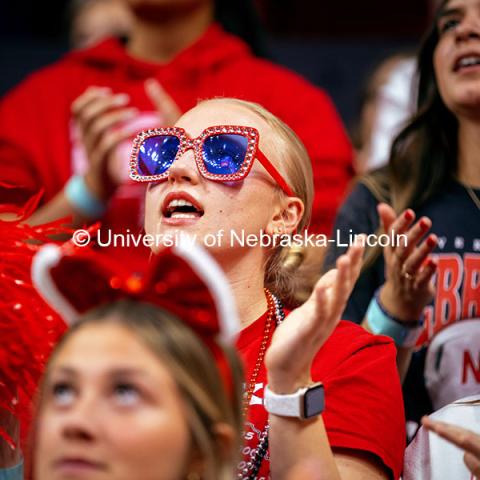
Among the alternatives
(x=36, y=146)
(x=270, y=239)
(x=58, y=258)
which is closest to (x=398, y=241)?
(x=270, y=239)

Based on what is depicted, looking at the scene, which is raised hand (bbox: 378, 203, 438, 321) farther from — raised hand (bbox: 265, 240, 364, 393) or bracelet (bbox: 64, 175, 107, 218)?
bracelet (bbox: 64, 175, 107, 218)

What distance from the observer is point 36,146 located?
3.47m

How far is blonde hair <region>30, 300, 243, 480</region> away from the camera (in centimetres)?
156

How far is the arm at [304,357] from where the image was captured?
170cm

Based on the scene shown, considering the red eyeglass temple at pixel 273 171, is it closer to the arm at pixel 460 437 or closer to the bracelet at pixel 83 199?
the arm at pixel 460 437

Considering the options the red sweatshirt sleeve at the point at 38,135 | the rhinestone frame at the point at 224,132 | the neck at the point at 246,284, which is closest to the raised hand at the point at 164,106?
the red sweatshirt sleeve at the point at 38,135

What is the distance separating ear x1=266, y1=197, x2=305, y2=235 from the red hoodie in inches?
36.0

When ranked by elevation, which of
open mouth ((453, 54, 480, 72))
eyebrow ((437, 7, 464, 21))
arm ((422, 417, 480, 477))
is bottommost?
arm ((422, 417, 480, 477))

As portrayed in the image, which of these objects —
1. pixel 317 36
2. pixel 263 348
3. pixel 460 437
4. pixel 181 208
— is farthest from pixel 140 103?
pixel 460 437

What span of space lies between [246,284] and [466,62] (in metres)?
1.02

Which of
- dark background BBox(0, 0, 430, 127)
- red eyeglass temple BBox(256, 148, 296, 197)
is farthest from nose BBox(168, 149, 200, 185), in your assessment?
dark background BBox(0, 0, 430, 127)

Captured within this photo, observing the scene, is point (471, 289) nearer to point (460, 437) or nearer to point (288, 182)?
point (288, 182)

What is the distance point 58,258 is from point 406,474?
2.81 feet

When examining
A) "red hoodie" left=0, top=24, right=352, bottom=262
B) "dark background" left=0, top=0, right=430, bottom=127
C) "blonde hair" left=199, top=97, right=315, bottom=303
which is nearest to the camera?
"blonde hair" left=199, top=97, right=315, bottom=303
